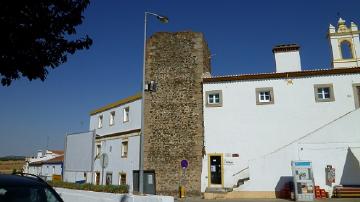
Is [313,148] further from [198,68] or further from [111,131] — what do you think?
[111,131]

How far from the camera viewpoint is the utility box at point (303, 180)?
1814cm

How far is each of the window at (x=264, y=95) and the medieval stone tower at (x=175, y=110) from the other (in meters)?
3.79

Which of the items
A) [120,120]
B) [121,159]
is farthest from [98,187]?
[120,120]

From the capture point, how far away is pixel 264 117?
73.9ft

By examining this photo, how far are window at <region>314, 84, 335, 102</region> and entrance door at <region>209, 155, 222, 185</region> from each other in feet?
23.9

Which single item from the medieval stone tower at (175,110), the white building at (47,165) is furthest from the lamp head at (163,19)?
the white building at (47,165)

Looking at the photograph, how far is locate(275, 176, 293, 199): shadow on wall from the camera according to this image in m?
20.1

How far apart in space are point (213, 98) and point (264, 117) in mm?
3628

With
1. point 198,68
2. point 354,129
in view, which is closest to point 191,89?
point 198,68

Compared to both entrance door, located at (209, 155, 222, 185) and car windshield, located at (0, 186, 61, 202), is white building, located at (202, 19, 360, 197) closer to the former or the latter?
entrance door, located at (209, 155, 222, 185)

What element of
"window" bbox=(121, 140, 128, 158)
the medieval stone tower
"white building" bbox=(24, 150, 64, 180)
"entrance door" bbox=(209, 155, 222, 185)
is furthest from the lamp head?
"white building" bbox=(24, 150, 64, 180)

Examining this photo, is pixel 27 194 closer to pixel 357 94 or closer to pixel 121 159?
pixel 357 94

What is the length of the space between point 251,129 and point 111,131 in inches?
514

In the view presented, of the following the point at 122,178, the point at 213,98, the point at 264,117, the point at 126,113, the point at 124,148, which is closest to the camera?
the point at 264,117
